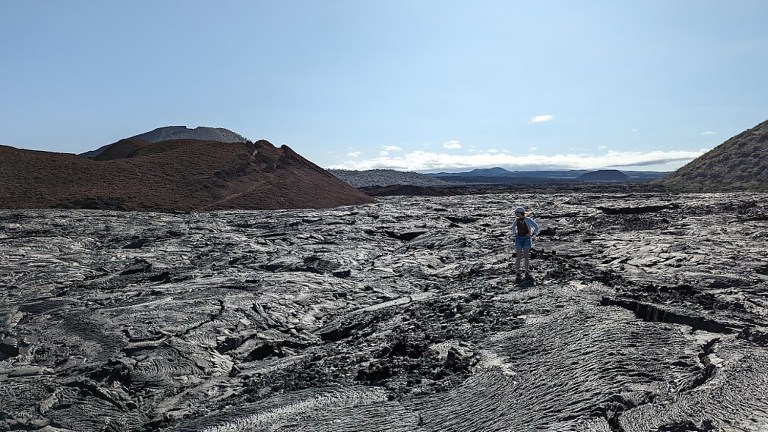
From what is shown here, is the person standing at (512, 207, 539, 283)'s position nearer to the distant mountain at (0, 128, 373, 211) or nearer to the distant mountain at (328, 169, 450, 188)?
the distant mountain at (0, 128, 373, 211)

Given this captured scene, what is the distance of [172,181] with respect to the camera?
22016mm

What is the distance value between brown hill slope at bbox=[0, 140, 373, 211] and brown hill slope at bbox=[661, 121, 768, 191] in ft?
95.0

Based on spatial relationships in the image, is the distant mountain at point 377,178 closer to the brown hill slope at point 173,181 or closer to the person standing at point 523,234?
the brown hill slope at point 173,181

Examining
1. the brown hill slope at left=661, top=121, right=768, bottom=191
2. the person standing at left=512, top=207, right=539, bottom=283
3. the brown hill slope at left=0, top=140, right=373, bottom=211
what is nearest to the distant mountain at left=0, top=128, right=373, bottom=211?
the brown hill slope at left=0, top=140, right=373, bottom=211

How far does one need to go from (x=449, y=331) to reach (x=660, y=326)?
7.29 feet

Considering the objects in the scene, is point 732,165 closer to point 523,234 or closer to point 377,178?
point 377,178

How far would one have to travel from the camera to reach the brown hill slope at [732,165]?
40.2 m

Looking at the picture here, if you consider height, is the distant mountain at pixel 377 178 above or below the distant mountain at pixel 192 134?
below

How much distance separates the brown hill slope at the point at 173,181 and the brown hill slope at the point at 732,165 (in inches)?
1140

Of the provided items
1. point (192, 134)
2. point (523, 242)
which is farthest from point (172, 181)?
point (192, 134)

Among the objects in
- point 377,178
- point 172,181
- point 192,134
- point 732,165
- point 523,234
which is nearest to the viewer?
point 523,234

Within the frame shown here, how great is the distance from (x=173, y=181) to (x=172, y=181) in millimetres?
38

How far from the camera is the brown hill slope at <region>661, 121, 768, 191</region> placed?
40188mm

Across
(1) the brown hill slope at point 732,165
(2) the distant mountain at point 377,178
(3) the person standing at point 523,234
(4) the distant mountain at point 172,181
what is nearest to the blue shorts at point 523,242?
(3) the person standing at point 523,234
